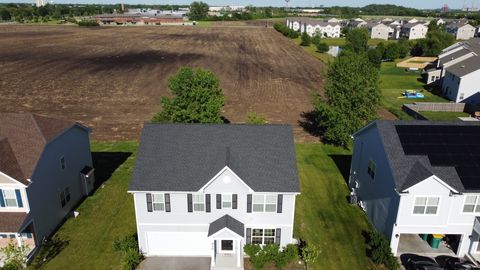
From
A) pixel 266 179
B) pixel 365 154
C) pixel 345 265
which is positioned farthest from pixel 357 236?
pixel 266 179

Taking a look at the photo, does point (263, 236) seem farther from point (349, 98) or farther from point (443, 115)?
point (443, 115)

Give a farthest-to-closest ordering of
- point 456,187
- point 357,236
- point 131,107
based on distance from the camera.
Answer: point 131,107
point 357,236
point 456,187

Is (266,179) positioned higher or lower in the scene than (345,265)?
higher

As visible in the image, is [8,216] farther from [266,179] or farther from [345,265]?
[345,265]

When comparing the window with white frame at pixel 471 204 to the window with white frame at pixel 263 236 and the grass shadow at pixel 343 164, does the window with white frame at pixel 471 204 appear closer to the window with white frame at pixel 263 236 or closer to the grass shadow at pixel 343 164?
the grass shadow at pixel 343 164

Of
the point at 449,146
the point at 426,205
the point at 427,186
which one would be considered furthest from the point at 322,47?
the point at 427,186
